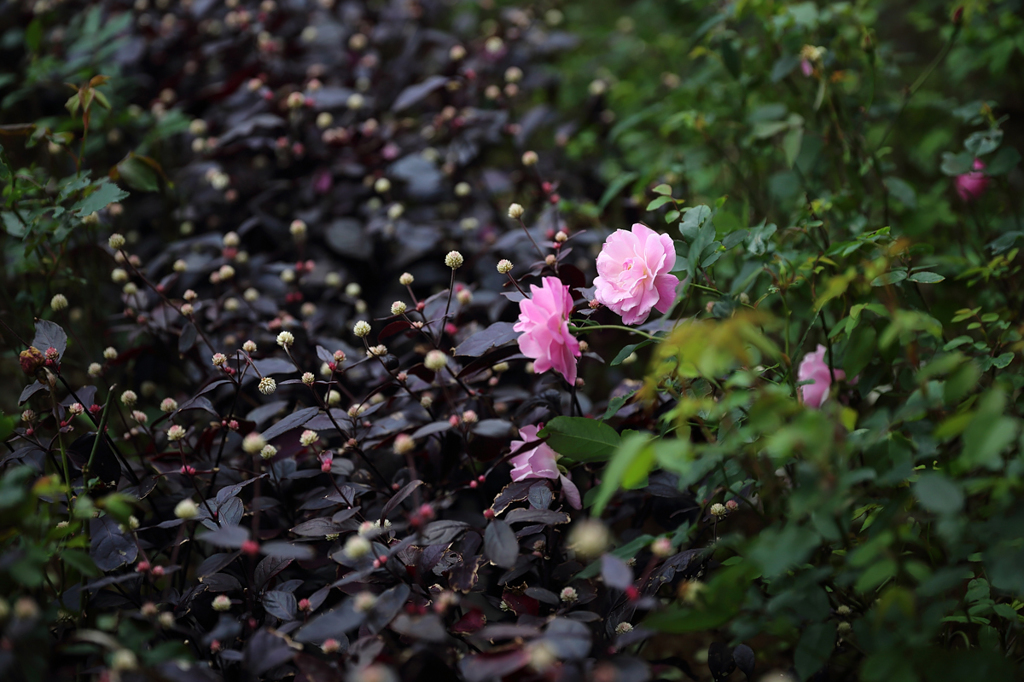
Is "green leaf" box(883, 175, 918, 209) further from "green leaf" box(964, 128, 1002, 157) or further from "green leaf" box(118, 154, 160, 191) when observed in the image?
"green leaf" box(118, 154, 160, 191)

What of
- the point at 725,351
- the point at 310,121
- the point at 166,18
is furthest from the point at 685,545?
the point at 166,18

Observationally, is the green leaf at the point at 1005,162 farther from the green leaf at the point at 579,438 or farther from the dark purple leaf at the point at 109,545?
the dark purple leaf at the point at 109,545

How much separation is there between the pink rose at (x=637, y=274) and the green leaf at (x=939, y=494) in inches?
14.4

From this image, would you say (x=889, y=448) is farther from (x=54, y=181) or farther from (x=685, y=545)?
(x=54, y=181)

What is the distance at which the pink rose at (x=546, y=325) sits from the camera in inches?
32.5

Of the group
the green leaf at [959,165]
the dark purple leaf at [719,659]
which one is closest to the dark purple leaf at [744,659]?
the dark purple leaf at [719,659]

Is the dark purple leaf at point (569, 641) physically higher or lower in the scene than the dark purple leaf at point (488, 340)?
lower

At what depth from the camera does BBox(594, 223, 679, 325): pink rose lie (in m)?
0.87

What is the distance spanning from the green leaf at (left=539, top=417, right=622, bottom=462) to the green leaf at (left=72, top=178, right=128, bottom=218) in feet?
2.43

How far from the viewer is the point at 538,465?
91 cm

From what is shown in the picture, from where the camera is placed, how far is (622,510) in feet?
3.57

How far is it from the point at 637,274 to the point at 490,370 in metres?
0.37

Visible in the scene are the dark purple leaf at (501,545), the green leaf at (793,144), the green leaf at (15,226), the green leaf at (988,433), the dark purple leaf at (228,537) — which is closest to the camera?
the green leaf at (988,433)

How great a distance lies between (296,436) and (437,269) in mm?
571
